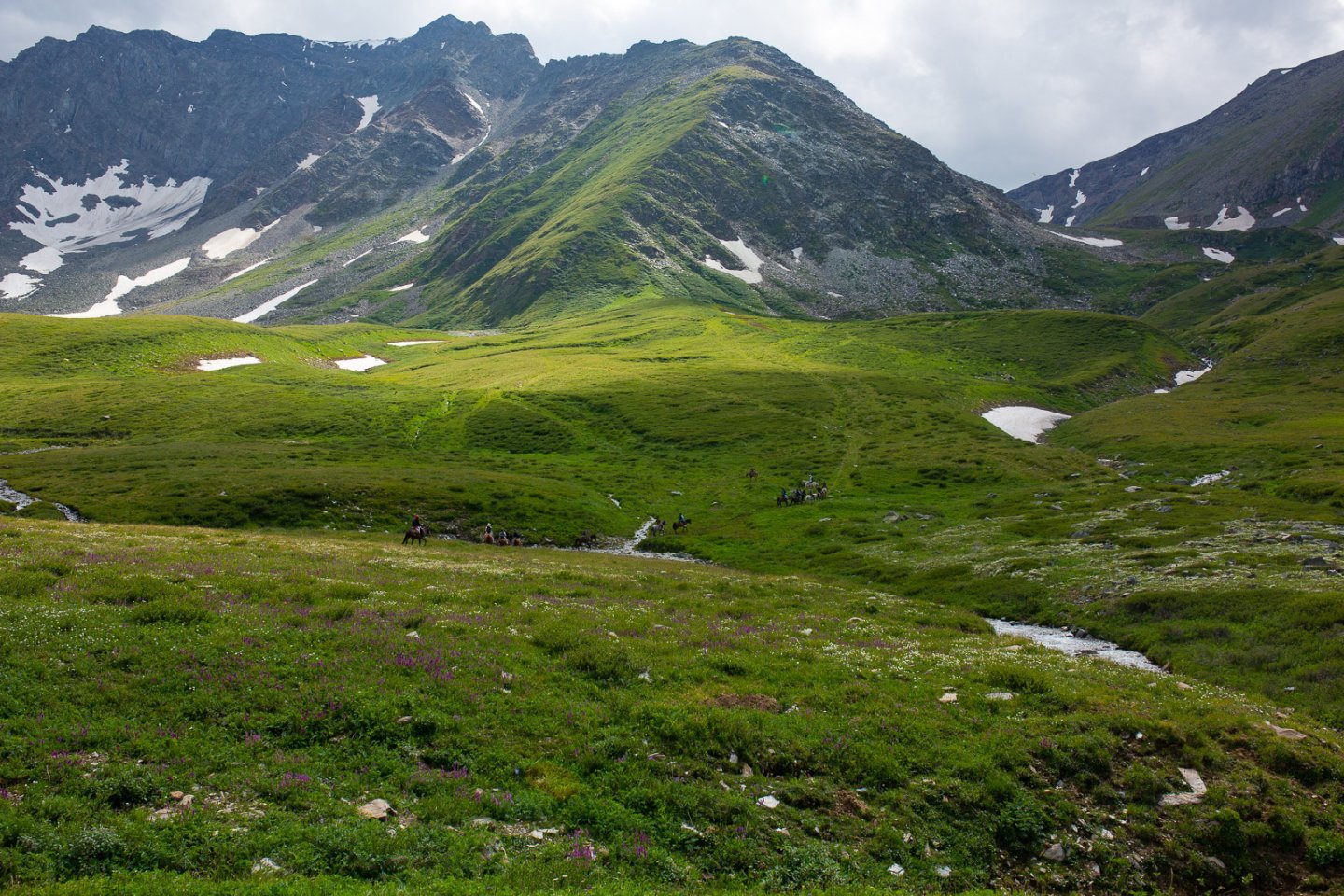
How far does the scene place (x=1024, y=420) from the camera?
343 ft

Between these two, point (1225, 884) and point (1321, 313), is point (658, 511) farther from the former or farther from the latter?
point (1321, 313)

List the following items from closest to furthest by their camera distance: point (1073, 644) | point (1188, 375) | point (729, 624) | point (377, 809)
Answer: point (377, 809) → point (729, 624) → point (1073, 644) → point (1188, 375)

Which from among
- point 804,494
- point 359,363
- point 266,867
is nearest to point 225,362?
point 359,363

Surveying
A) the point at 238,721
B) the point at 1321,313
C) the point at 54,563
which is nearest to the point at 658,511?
the point at 54,563

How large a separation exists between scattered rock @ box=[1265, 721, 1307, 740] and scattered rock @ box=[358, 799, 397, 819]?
20497mm

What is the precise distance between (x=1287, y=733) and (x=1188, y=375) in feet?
495

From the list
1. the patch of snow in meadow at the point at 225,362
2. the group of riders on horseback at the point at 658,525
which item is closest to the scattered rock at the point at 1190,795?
the group of riders on horseback at the point at 658,525

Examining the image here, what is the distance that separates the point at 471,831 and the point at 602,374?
381 ft

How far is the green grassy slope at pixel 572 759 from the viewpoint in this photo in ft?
34.9

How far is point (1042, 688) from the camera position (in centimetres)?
1855

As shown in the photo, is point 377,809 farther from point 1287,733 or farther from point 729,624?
point 1287,733

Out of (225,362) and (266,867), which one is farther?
(225,362)

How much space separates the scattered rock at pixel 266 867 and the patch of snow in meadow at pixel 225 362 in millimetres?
152309

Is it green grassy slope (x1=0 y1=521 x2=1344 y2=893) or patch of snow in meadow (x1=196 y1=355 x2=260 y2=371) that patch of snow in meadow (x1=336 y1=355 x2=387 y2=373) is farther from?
green grassy slope (x1=0 y1=521 x2=1344 y2=893)
